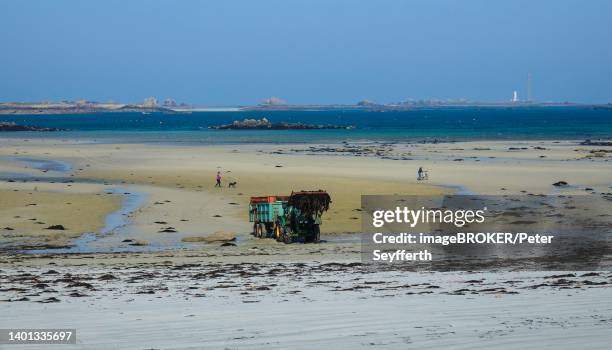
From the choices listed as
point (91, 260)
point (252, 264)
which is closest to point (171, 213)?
point (91, 260)

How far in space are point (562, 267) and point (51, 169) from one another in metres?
39.1

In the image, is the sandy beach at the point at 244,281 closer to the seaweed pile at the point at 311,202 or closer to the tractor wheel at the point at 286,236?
the tractor wheel at the point at 286,236

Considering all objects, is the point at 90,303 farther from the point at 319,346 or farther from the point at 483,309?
the point at 483,309

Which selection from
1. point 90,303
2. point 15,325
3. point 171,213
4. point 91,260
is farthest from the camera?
point 171,213

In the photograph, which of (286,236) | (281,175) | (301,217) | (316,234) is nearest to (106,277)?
(286,236)

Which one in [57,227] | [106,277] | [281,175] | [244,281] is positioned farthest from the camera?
[281,175]

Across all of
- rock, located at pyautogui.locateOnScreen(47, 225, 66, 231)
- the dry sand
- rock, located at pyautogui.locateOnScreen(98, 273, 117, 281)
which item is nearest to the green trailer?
the dry sand

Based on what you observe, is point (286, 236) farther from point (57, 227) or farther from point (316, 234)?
point (57, 227)

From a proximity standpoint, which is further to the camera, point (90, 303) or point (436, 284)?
point (436, 284)

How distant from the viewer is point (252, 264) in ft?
53.3

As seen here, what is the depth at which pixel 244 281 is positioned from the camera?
13.3m

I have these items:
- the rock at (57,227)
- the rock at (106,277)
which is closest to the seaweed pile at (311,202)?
the rock at (57,227)

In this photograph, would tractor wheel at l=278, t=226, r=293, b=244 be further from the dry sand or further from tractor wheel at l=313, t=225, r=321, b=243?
the dry sand

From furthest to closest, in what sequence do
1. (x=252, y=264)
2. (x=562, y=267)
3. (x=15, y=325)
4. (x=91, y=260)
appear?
(x=91, y=260)
(x=252, y=264)
(x=562, y=267)
(x=15, y=325)
